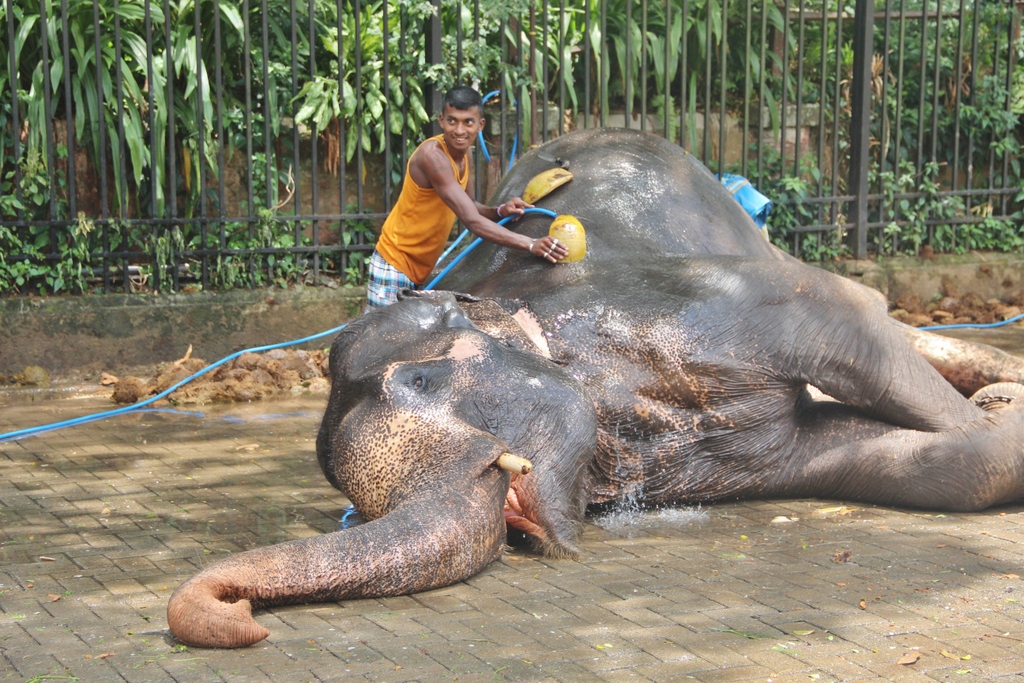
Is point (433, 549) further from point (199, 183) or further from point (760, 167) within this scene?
point (760, 167)

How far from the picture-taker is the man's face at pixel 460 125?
5.94 meters

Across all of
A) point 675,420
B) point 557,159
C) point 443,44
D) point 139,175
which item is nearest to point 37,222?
point 139,175

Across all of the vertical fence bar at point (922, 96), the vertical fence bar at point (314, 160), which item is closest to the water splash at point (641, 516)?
the vertical fence bar at point (314, 160)

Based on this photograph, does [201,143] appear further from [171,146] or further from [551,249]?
[551,249]

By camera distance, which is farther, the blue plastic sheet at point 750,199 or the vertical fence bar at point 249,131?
the vertical fence bar at point 249,131

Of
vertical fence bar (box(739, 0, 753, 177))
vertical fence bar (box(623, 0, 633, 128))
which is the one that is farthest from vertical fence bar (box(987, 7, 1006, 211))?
vertical fence bar (box(623, 0, 633, 128))

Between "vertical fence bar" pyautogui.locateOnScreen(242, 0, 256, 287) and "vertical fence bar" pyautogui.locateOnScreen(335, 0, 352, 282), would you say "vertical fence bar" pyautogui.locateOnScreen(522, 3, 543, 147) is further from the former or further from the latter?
"vertical fence bar" pyautogui.locateOnScreen(242, 0, 256, 287)

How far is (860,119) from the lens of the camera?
913 centimetres

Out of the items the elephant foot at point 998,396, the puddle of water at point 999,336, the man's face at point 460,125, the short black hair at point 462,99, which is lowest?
the puddle of water at point 999,336

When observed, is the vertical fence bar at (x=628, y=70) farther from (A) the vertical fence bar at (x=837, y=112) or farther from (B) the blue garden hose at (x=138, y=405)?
(B) the blue garden hose at (x=138, y=405)

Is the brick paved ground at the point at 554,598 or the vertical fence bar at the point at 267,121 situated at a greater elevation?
the vertical fence bar at the point at 267,121

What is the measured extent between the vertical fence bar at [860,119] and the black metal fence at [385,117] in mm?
16

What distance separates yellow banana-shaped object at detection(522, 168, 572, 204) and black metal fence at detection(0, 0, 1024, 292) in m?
1.56

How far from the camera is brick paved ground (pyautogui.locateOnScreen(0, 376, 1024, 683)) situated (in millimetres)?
3172
